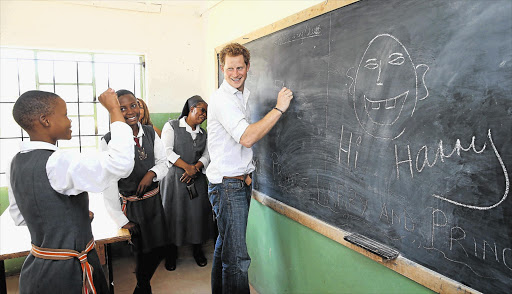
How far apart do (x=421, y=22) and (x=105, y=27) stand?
3493 millimetres

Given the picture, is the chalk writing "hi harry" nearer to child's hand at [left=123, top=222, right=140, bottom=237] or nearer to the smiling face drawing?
the smiling face drawing

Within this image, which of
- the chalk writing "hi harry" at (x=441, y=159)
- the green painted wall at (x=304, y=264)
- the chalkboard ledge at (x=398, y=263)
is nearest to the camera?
the chalk writing "hi harry" at (x=441, y=159)

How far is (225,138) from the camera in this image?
2078 mm

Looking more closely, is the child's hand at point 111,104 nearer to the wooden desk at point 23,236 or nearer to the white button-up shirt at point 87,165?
the white button-up shirt at point 87,165

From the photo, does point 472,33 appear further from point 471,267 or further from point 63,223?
point 63,223

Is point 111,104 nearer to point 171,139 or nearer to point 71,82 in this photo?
point 171,139

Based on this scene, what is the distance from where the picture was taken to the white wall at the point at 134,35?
3.32 metres

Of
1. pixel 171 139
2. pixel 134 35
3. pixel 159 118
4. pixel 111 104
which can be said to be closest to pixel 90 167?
pixel 111 104

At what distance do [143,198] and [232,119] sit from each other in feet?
2.99

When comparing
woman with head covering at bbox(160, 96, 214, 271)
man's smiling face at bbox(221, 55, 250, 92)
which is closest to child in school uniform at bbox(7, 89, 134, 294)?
man's smiling face at bbox(221, 55, 250, 92)

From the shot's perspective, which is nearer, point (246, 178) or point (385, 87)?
point (385, 87)

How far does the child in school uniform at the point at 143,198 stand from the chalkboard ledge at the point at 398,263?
0.94 metres

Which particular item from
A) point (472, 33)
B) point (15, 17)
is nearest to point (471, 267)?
point (472, 33)

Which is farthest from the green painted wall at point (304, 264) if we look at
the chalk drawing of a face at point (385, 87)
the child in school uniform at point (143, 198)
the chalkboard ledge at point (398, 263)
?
the child in school uniform at point (143, 198)
